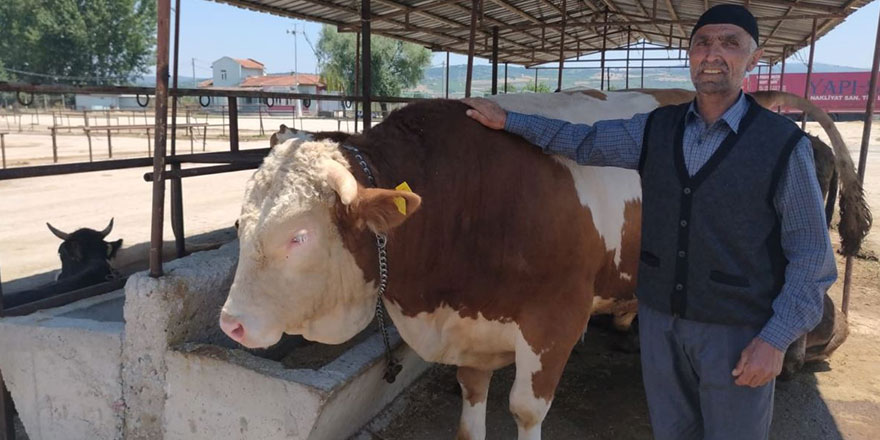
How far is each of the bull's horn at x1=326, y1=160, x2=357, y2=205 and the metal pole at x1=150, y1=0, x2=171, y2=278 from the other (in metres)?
0.88

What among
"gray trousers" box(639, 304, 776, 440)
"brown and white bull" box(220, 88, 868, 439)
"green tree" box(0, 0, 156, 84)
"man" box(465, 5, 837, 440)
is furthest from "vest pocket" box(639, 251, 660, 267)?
"green tree" box(0, 0, 156, 84)

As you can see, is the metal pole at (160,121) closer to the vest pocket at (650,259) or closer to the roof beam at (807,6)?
the vest pocket at (650,259)

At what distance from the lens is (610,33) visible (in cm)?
1249

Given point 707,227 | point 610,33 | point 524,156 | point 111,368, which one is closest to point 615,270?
point 524,156

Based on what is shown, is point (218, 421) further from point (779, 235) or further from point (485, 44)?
point (485, 44)

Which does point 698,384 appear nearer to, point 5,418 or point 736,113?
point 736,113

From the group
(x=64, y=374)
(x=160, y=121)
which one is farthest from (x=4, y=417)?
(x=160, y=121)

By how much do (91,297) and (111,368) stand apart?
95 centimetres

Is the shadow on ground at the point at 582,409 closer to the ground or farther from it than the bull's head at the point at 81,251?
closer to the ground

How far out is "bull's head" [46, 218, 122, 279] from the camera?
5.17 meters

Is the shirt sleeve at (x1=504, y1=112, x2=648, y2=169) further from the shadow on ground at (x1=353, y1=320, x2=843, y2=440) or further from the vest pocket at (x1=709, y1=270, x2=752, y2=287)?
the shadow on ground at (x1=353, y1=320, x2=843, y2=440)

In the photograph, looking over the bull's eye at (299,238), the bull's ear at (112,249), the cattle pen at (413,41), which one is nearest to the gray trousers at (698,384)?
the bull's eye at (299,238)

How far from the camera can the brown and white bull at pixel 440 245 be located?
227 cm

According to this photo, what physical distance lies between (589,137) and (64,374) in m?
2.69
